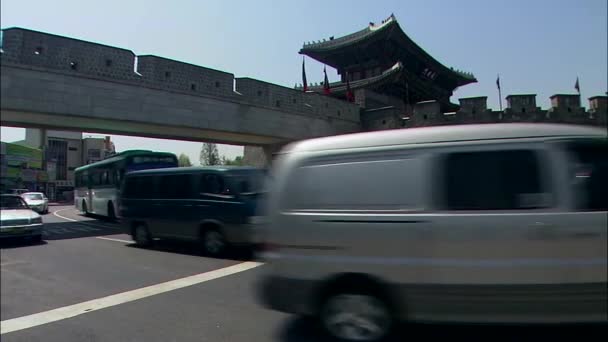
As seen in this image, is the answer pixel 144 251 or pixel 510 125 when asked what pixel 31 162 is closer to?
pixel 510 125

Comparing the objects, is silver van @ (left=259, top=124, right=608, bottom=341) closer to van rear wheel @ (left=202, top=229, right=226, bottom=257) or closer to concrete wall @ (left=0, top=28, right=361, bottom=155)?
van rear wheel @ (left=202, top=229, right=226, bottom=257)

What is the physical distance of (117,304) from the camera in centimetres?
463

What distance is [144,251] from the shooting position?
371 inches

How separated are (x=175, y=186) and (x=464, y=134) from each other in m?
7.60

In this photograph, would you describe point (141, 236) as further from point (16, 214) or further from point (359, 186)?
point (16, 214)

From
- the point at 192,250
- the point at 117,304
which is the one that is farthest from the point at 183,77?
the point at 117,304

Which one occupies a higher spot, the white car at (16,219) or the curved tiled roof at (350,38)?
the curved tiled roof at (350,38)

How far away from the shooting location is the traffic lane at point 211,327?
3855 millimetres

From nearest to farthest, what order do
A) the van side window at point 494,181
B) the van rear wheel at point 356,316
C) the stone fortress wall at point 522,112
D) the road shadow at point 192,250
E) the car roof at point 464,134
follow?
the van side window at point 494,181 → the car roof at point 464,134 → the van rear wheel at point 356,316 → the road shadow at point 192,250 → the stone fortress wall at point 522,112

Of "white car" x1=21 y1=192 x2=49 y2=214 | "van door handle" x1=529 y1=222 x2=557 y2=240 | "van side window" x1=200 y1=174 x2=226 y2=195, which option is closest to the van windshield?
"van side window" x1=200 y1=174 x2=226 y2=195

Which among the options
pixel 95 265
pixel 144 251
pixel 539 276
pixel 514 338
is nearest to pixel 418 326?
pixel 514 338

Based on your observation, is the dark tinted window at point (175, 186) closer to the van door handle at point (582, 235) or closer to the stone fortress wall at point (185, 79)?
the stone fortress wall at point (185, 79)

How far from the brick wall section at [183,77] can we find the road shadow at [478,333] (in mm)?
13616

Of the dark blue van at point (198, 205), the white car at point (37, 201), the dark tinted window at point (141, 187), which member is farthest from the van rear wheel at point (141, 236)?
the white car at point (37, 201)
